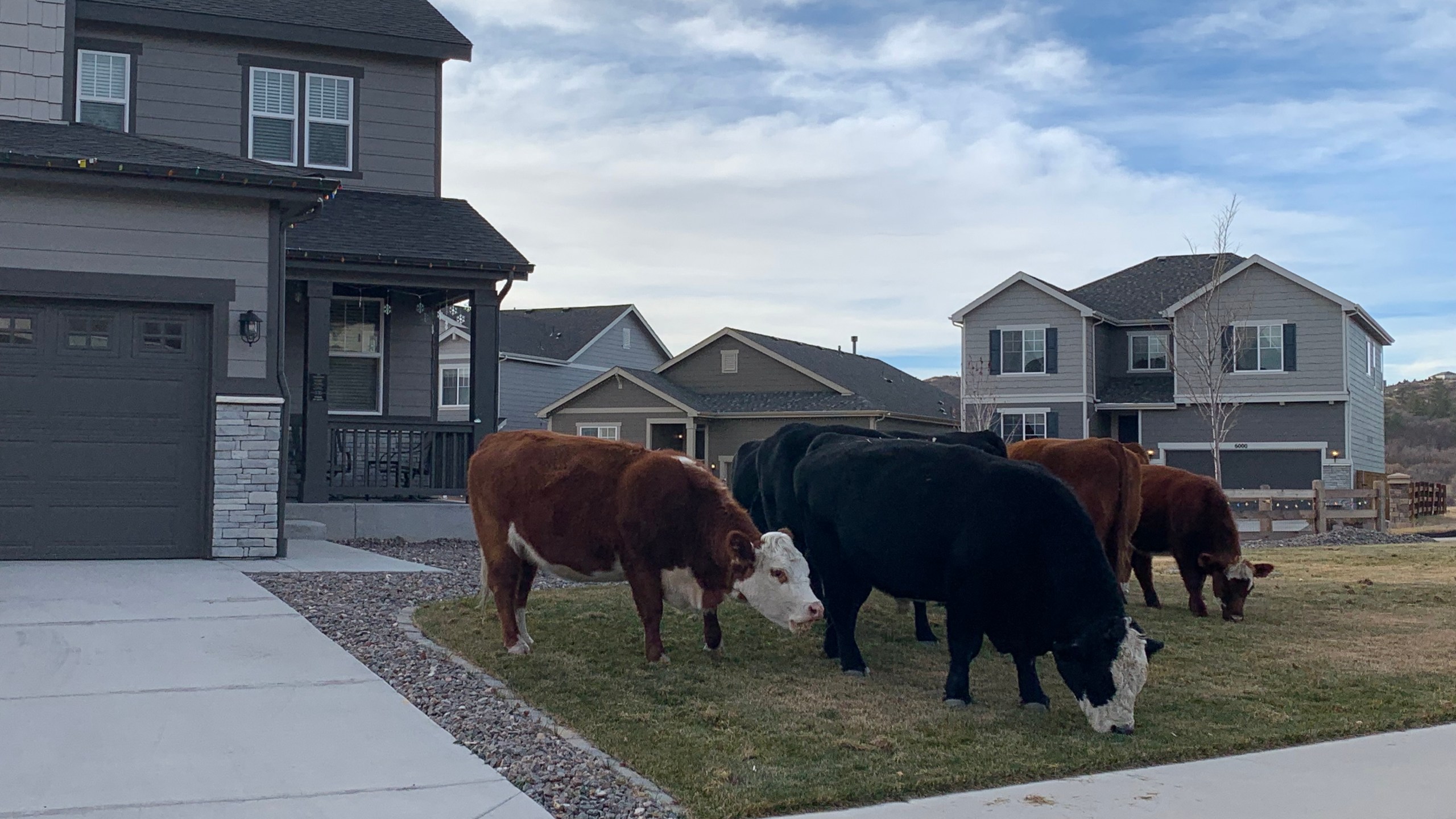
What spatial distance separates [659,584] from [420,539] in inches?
324

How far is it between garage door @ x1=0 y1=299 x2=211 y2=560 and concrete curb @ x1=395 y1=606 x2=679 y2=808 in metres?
3.73

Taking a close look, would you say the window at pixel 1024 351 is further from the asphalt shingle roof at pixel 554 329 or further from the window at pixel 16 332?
the window at pixel 16 332

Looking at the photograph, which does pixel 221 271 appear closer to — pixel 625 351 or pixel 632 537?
pixel 632 537

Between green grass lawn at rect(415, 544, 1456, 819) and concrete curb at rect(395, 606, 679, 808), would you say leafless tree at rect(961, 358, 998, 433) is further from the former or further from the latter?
concrete curb at rect(395, 606, 679, 808)

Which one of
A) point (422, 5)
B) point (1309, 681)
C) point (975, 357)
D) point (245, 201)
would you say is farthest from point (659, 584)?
point (975, 357)

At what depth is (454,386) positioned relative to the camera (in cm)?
3631

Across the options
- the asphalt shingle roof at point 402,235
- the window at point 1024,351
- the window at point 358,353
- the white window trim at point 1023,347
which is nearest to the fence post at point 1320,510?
the white window trim at point 1023,347

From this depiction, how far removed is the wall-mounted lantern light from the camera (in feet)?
38.6

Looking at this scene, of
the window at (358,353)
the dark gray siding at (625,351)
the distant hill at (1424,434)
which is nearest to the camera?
the window at (358,353)

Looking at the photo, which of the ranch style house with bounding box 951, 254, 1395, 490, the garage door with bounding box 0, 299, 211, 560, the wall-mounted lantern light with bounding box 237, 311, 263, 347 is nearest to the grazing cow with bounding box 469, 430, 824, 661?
the wall-mounted lantern light with bounding box 237, 311, 263, 347

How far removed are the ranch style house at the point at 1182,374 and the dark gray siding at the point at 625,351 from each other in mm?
11510

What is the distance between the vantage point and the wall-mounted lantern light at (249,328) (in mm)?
11766

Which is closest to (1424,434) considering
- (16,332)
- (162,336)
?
(162,336)

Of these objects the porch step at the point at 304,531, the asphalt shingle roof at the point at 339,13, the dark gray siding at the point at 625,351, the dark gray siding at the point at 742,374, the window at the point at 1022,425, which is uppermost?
the asphalt shingle roof at the point at 339,13
